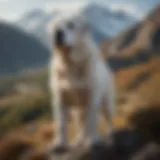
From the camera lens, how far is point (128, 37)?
3365 mm

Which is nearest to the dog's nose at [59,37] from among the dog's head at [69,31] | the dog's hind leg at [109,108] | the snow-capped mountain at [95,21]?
the dog's head at [69,31]

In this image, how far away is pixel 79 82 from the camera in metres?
3.12

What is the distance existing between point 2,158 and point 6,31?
71 centimetres

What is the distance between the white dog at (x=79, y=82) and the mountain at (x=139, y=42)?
0.63 ft

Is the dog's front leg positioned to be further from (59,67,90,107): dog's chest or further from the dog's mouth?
the dog's mouth

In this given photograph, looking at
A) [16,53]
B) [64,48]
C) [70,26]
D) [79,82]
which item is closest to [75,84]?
[79,82]

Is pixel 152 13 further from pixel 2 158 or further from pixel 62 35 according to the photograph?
pixel 2 158

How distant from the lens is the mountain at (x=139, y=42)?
335 cm

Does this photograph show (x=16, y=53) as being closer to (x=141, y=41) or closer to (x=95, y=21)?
(x=95, y=21)

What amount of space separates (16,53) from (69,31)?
44cm

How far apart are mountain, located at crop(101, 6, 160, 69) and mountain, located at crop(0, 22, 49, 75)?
0.41 metres

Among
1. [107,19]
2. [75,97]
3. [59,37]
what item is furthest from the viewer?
[107,19]

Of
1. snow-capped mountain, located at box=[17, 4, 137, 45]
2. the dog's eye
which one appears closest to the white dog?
the dog's eye

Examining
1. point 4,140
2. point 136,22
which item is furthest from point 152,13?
point 4,140
